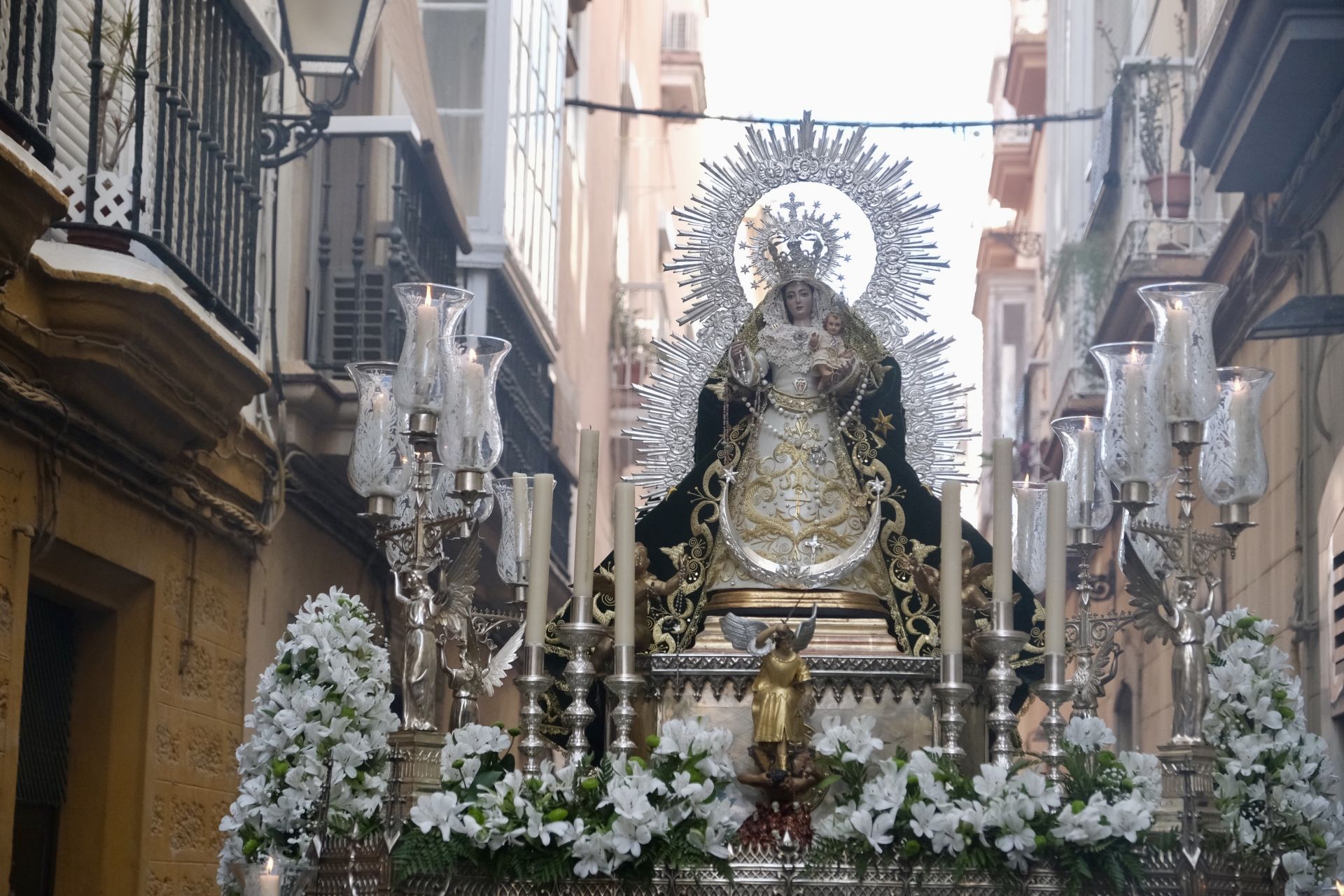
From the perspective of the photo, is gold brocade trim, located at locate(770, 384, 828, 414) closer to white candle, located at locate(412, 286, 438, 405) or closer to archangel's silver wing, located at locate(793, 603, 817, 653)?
archangel's silver wing, located at locate(793, 603, 817, 653)

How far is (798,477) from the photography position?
527 cm

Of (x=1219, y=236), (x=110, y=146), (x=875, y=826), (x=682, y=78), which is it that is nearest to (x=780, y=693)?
(x=875, y=826)

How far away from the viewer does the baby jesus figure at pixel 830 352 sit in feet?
17.3

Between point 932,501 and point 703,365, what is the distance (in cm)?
68

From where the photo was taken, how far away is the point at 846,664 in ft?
15.3

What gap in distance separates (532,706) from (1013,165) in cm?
1724

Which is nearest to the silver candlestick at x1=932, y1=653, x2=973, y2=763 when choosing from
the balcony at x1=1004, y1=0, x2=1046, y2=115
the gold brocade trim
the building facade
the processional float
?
the processional float

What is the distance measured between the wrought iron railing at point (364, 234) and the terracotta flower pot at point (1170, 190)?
137 inches

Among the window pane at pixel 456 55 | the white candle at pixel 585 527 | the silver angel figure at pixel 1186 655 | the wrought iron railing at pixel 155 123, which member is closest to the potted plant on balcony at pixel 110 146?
the wrought iron railing at pixel 155 123

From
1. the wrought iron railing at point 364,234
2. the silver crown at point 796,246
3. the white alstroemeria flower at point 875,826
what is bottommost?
the white alstroemeria flower at point 875,826

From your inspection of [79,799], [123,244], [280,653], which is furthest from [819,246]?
[79,799]

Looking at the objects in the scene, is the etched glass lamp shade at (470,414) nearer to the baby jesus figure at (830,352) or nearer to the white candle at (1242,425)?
the baby jesus figure at (830,352)

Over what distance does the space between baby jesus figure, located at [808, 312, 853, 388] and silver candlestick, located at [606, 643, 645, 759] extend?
1197mm

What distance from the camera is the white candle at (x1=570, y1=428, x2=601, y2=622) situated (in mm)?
4336
